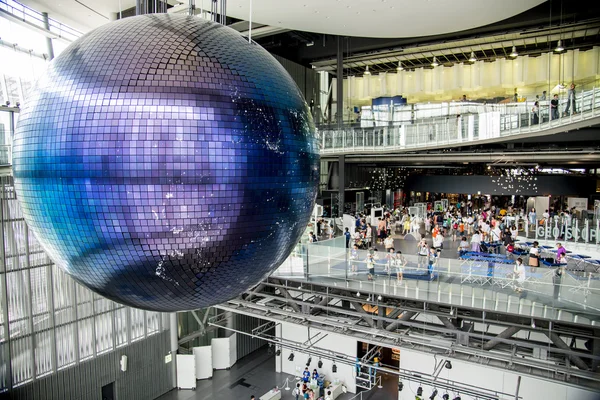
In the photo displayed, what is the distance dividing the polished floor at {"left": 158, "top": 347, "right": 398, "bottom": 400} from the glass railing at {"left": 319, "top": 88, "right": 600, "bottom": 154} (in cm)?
1038

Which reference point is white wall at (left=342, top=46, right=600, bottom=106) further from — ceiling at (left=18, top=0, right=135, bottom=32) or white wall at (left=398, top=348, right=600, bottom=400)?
ceiling at (left=18, top=0, right=135, bottom=32)

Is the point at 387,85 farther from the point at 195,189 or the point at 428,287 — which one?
the point at 195,189

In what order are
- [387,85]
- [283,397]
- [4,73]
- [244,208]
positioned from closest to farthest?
1. [244,208]
2. [4,73]
3. [283,397]
4. [387,85]

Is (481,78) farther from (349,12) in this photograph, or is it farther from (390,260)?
(390,260)

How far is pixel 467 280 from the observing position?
1109 cm

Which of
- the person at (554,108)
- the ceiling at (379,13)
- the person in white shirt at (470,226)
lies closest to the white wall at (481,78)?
the ceiling at (379,13)

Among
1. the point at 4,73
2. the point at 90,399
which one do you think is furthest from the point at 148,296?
the point at 90,399

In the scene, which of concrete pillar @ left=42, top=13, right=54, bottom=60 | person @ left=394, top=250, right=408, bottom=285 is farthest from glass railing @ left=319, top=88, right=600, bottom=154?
concrete pillar @ left=42, top=13, right=54, bottom=60

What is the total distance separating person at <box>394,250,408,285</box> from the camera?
12031 millimetres

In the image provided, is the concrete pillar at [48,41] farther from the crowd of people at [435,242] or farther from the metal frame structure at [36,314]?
the crowd of people at [435,242]

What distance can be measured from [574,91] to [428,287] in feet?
25.7

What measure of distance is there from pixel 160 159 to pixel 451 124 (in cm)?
1800

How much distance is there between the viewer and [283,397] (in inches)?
684

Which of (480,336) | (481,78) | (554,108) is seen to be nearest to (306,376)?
(480,336)
